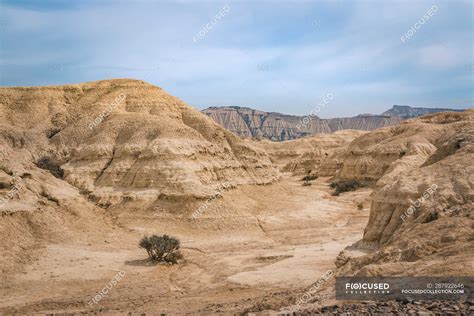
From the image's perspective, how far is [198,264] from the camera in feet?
54.5

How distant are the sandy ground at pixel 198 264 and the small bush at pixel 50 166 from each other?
253 inches

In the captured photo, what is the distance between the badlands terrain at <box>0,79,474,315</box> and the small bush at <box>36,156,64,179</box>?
11cm

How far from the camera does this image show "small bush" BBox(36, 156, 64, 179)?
26.3 meters

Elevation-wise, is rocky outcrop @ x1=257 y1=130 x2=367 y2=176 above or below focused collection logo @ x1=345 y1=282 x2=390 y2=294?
above

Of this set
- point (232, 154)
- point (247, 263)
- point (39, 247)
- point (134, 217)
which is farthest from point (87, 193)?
point (247, 263)

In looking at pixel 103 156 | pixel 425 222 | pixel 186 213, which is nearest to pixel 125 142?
pixel 103 156

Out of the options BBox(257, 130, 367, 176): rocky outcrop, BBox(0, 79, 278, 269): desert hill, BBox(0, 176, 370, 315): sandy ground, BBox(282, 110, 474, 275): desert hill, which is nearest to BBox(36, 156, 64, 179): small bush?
BBox(0, 79, 278, 269): desert hill

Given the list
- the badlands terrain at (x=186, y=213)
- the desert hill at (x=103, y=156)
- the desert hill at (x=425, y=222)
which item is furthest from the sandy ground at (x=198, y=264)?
the desert hill at (x=425, y=222)

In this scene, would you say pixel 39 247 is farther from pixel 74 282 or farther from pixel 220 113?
pixel 220 113

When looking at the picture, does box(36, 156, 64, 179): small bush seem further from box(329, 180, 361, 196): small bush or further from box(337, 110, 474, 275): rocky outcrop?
box(329, 180, 361, 196): small bush

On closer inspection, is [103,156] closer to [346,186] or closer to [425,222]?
[425,222]

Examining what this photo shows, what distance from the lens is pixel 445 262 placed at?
8617 millimetres

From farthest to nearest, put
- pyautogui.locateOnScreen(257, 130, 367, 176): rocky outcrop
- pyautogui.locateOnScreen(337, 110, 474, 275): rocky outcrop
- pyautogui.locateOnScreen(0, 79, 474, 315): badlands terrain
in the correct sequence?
pyautogui.locateOnScreen(257, 130, 367, 176): rocky outcrop < pyautogui.locateOnScreen(0, 79, 474, 315): badlands terrain < pyautogui.locateOnScreen(337, 110, 474, 275): rocky outcrop

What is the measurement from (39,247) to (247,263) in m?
8.21
